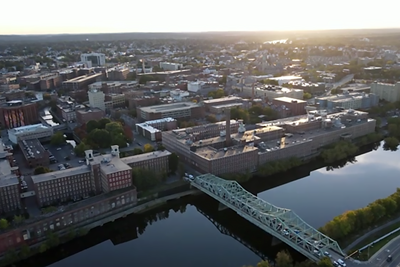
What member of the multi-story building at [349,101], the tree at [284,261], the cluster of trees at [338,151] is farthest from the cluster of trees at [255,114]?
the tree at [284,261]

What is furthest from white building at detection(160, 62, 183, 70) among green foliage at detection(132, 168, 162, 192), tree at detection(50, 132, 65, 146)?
green foliage at detection(132, 168, 162, 192)

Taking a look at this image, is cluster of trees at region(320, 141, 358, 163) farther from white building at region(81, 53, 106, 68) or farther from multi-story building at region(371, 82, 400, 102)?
white building at region(81, 53, 106, 68)

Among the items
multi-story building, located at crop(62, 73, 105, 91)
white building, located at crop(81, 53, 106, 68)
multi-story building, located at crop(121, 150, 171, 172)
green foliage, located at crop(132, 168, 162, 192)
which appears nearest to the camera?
green foliage, located at crop(132, 168, 162, 192)

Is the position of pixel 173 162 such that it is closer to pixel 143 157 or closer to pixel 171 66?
pixel 143 157

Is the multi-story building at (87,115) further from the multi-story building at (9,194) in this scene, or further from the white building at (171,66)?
the white building at (171,66)

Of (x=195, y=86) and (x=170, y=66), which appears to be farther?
(x=170, y=66)

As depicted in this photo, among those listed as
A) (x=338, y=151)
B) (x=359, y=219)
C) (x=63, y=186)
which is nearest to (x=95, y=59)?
(x=338, y=151)
